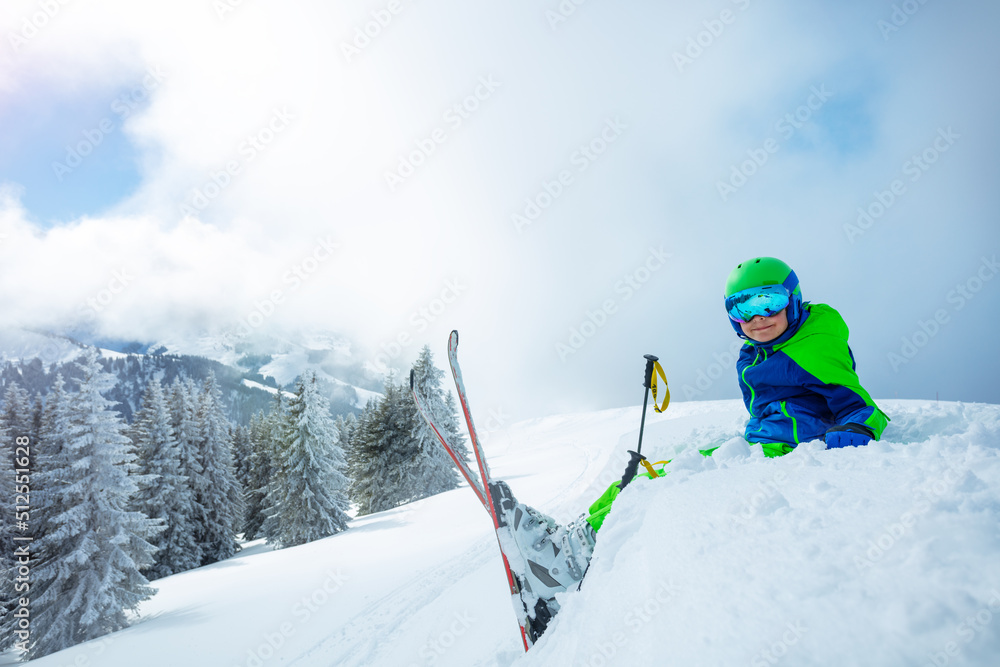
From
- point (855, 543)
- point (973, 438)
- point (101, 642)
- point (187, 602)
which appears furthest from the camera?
point (187, 602)

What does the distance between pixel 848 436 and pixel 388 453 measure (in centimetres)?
2421

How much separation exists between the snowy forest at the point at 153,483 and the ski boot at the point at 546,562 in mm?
5198

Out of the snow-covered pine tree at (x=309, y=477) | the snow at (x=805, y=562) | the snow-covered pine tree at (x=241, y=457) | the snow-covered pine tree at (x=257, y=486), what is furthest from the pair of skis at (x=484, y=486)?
the snow-covered pine tree at (x=241, y=457)

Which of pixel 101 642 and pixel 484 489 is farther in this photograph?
pixel 101 642

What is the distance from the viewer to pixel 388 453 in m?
24.2

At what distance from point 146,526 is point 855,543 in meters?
19.4

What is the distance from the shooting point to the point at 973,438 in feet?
5.81

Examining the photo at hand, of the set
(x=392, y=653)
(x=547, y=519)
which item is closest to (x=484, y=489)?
(x=547, y=519)

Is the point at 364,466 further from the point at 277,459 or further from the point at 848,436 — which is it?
the point at 848,436

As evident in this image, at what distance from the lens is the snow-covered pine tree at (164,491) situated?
2047 cm

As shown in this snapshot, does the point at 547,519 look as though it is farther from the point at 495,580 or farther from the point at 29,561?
the point at 29,561

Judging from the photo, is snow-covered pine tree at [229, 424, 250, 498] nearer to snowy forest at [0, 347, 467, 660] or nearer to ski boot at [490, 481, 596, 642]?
snowy forest at [0, 347, 467, 660]

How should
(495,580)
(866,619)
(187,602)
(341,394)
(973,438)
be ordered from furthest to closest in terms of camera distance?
(341,394), (187,602), (495,580), (973,438), (866,619)
